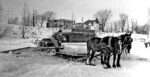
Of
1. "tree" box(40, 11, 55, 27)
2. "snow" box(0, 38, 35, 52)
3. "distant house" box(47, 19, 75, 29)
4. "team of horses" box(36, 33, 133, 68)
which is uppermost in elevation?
"tree" box(40, 11, 55, 27)

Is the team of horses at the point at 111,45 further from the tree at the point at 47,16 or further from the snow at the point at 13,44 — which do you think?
the tree at the point at 47,16

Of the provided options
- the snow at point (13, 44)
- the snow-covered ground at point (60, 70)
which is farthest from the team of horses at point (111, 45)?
the snow at point (13, 44)

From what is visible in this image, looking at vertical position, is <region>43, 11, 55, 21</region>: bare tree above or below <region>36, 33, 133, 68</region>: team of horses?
above

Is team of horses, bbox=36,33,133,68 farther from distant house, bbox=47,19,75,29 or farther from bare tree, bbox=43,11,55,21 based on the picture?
bare tree, bbox=43,11,55,21

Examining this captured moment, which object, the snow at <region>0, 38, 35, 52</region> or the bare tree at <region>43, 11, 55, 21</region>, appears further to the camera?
the bare tree at <region>43, 11, 55, 21</region>

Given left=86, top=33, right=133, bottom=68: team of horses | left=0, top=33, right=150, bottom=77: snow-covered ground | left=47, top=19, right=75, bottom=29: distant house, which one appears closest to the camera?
left=0, top=33, right=150, bottom=77: snow-covered ground

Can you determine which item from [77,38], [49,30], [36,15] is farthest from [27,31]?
[36,15]

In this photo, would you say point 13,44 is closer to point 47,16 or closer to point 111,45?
point 111,45

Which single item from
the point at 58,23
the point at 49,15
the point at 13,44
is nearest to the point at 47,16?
the point at 49,15

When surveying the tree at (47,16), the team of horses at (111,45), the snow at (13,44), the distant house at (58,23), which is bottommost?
the snow at (13,44)

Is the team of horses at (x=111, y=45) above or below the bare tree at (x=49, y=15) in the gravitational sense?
below

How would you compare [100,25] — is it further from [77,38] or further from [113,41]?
[113,41]

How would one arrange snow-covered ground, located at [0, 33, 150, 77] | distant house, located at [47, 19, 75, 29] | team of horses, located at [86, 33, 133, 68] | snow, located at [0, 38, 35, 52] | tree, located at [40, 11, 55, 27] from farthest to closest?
tree, located at [40, 11, 55, 27]
distant house, located at [47, 19, 75, 29]
snow, located at [0, 38, 35, 52]
team of horses, located at [86, 33, 133, 68]
snow-covered ground, located at [0, 33, 150, 77]

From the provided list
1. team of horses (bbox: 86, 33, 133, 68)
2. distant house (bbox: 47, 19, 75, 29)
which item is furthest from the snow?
distant house (bbox: 47, 19, 75, 29)
